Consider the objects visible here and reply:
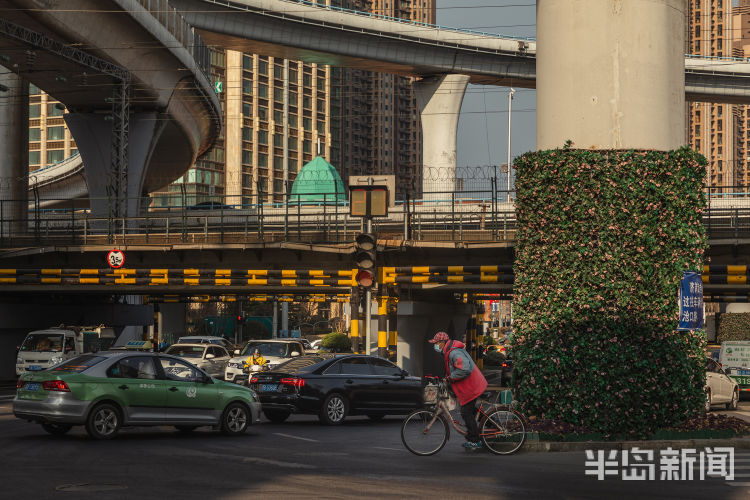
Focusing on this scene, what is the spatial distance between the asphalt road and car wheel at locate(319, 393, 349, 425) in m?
3.23

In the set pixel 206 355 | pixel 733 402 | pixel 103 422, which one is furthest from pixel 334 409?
pixel 206 355

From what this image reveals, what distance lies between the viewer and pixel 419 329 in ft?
136

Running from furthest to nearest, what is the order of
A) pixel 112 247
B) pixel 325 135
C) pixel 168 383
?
pixel 325 135, pixel 112 247, pixel 168 383

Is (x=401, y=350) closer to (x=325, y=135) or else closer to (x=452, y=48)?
(x=452, y=48)

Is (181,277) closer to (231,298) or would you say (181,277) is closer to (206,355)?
(206,355)

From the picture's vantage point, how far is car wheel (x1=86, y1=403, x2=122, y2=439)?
17031mm

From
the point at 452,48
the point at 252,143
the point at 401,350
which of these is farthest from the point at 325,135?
the point at 401,350

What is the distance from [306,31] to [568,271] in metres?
56.4

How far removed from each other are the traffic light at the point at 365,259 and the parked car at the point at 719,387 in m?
8.97

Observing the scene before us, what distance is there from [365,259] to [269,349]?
9881 millimetres

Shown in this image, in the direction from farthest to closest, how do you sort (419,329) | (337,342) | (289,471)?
(337,342), (419,329), (289,471)

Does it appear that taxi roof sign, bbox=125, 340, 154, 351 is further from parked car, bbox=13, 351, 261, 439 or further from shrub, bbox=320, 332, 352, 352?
shrub, bbox=320, 332, 352, 352

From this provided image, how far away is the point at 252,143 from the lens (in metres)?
156

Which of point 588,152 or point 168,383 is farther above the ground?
point 588,152
